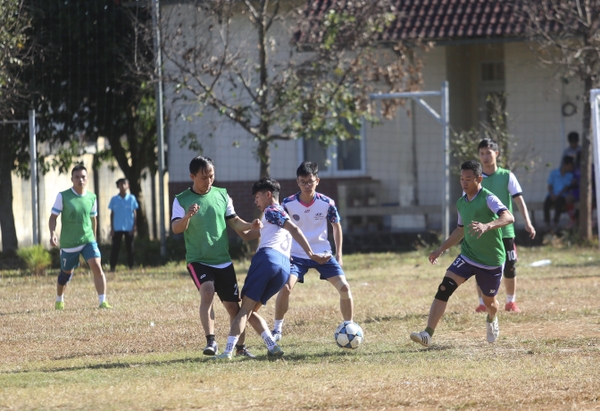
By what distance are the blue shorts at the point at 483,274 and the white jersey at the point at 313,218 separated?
124cm

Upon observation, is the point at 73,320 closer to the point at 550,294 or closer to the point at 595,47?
the point at 550,294

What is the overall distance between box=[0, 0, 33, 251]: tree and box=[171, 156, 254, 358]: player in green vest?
9.21 meters

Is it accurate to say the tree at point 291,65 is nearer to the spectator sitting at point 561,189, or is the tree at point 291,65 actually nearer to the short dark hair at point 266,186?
the spectator sitting at point 561,189

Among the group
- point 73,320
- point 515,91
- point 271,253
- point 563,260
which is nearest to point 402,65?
point 515,91

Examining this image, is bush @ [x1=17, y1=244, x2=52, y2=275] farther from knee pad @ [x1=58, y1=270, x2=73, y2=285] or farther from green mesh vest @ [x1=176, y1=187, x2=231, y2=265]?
green mesh vest @ [x1=176, y1=187, x2=231, y2=265]

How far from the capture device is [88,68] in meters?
19.1

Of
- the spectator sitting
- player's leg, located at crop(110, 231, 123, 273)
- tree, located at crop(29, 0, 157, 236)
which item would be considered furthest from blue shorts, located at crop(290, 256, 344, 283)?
the spectator sitting

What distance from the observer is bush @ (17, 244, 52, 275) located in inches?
632

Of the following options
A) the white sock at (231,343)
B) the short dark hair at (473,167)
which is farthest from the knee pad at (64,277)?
the short dark hair at (473,167)

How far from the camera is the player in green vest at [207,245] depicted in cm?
814

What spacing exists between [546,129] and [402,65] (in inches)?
132

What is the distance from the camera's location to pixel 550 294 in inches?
481

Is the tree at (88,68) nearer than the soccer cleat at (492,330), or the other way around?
the soccer cleat at (492,330)

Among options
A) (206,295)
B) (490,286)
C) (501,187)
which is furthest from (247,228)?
(501,187)
